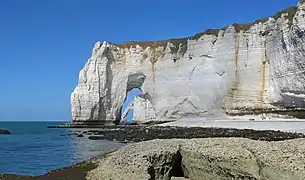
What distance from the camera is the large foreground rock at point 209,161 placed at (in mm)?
6879

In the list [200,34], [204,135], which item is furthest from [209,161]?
[200,34]

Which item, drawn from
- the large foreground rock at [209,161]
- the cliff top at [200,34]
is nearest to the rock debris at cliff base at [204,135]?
the large foreground rock at [209,161]

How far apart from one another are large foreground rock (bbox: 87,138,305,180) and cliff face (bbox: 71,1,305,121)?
24.6 meters

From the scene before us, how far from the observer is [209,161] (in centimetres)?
785

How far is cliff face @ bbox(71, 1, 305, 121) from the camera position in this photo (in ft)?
110

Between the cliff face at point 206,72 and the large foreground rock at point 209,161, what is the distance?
2464cm

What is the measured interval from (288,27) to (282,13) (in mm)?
3372

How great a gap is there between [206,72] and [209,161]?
36914 mm

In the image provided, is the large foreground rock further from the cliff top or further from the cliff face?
the cliff top

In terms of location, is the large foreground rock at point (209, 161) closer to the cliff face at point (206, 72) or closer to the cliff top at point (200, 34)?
the cliff face at point (206, 72)

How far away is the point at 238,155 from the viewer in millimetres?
7465

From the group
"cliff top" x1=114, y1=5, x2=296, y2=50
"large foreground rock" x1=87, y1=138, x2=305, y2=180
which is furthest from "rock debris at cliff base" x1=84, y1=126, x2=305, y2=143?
"cliff top" x1=114, y1=5, x2=296, y2=50

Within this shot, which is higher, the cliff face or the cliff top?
the cliff top

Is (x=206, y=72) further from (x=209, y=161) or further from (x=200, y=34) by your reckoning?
(x=209, y=161)
